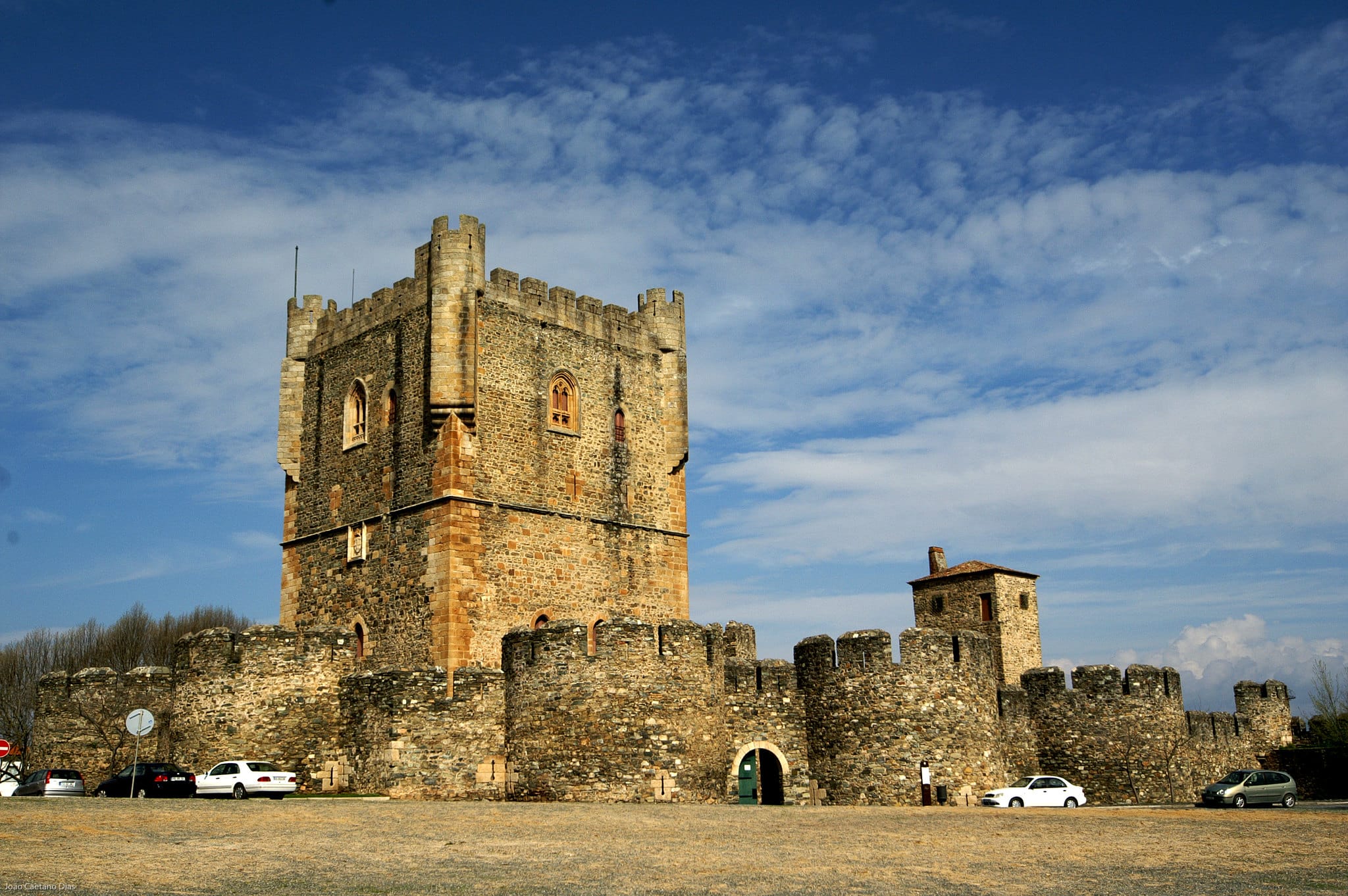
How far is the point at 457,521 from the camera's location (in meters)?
30.5

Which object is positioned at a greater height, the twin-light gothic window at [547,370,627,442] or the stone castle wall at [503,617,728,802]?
the twin-light gothic window at [547,370,627,442]

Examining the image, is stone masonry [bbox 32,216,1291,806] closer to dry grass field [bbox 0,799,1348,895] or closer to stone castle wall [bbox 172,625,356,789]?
stone castle wall [bbox 172,625,356,789]

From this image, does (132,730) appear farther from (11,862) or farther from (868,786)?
(868,786)

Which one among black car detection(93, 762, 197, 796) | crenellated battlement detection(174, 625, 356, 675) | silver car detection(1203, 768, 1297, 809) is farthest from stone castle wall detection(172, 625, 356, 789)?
silver car detection(1203, 768, 1297, 809)

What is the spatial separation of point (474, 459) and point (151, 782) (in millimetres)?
10558

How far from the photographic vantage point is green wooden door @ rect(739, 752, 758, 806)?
30956mm

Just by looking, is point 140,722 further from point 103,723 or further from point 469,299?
point 469,299

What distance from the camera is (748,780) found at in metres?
32.6

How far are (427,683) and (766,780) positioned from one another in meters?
7.96

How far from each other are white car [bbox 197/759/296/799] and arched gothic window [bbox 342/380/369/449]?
11130 mm

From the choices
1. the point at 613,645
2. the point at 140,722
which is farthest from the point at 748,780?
the point at 140,722

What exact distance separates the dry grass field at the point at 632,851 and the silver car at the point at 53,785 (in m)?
3.87

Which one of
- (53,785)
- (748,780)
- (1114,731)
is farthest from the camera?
(748,780)

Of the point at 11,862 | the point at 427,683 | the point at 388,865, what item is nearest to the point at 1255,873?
the point at 388,865
